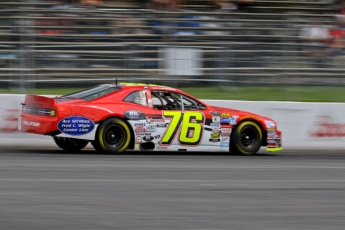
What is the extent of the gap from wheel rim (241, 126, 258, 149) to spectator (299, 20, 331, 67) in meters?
3.26

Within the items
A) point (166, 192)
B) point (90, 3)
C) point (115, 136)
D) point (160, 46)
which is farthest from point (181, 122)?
point (90, 3)

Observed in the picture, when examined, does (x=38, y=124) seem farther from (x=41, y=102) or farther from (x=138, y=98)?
(x=138, y=98)

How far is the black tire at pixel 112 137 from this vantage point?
11.1 m

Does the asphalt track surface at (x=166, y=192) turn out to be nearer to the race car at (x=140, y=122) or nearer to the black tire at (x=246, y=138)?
the race car at (x=140, y=122)

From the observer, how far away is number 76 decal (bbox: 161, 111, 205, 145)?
11664 mm

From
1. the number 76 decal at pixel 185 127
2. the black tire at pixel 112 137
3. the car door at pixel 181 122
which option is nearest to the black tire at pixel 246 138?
the car door at pixel 181 122

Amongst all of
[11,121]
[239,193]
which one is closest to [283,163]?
[239,193]

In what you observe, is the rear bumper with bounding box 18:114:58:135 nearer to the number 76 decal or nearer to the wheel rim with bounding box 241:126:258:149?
the number 76 decal

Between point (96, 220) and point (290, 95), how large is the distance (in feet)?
31.0

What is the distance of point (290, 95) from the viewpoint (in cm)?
1468

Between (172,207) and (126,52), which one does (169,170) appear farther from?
(126,52)

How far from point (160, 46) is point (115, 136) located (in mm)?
3800

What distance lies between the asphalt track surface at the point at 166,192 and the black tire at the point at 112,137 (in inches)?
7.2

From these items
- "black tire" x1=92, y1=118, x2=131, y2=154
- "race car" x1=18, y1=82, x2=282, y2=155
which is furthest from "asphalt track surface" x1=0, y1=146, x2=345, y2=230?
"race car" x1=18, y1=82, x2=282, y2=155
